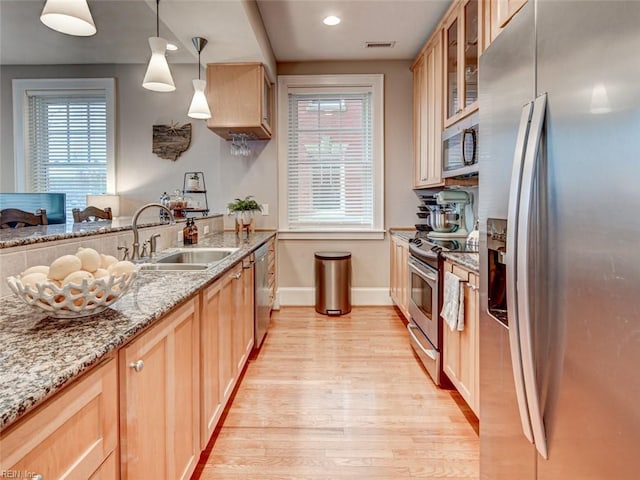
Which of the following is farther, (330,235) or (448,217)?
(330,235)

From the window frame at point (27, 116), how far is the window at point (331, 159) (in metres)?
2.09

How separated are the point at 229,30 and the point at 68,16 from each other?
1.56 metres

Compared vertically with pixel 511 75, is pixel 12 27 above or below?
above

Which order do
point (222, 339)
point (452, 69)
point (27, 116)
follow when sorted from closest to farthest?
point (222, 339) < point (452, 69) < point (27, 116)

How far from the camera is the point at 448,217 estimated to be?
3.33m

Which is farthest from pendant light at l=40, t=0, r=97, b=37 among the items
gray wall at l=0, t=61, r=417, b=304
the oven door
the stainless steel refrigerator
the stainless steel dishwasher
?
gray wall at l=0, t=61, r=417, b=304

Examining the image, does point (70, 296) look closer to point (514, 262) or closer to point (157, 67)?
point (514, 262)

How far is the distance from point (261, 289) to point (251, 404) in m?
1.04

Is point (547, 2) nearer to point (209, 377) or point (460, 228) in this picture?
point (209, 377)

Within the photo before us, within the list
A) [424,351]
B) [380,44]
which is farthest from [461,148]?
[380,44]

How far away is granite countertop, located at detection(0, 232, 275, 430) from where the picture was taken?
0.64 m

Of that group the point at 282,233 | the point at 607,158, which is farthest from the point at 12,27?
the point at 607,158

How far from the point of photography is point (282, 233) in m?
4.56

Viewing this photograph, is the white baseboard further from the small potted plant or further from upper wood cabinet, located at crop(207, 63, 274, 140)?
upper wood cabinet, located at crop(207, 63, 274, 140)
